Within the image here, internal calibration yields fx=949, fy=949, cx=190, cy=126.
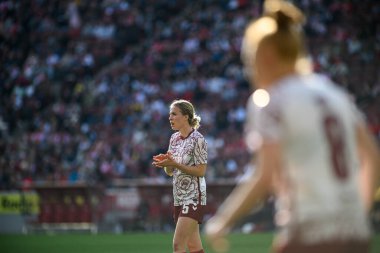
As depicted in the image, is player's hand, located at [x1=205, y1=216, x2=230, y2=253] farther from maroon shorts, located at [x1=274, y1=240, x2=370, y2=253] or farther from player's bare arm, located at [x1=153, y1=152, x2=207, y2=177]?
player's bare arm, located at [x1=153, y1=152, x2=207, y2=177]

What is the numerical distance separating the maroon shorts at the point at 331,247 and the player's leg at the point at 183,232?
21.2 feet

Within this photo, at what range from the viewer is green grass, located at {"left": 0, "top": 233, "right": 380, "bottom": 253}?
18.0 meters

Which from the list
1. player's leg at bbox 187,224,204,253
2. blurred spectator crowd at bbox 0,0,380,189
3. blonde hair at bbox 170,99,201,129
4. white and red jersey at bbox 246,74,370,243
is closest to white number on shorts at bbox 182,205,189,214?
player's leg at bbox 187,224,204,253

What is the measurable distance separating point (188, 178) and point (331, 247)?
22.1 ft

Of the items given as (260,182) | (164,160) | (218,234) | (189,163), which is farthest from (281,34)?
(189,163)

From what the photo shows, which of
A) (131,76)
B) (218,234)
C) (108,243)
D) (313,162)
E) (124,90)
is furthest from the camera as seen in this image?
(131,76)

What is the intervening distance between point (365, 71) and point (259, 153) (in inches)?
979

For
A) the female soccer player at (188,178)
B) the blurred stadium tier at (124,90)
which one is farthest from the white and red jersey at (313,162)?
the blurred stadium tier at (124,90)

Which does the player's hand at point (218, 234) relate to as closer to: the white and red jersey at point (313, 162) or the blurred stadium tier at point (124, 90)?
the white and red jersey at point (313, 162)

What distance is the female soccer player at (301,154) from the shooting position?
396 cm

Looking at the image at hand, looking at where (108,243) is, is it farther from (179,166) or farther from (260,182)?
(260,182)

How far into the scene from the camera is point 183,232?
10.5 m

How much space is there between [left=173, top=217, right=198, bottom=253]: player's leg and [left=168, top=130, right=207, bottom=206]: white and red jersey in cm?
21

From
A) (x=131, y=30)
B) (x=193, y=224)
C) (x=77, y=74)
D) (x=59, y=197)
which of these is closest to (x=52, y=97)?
(x=77, y=74)
